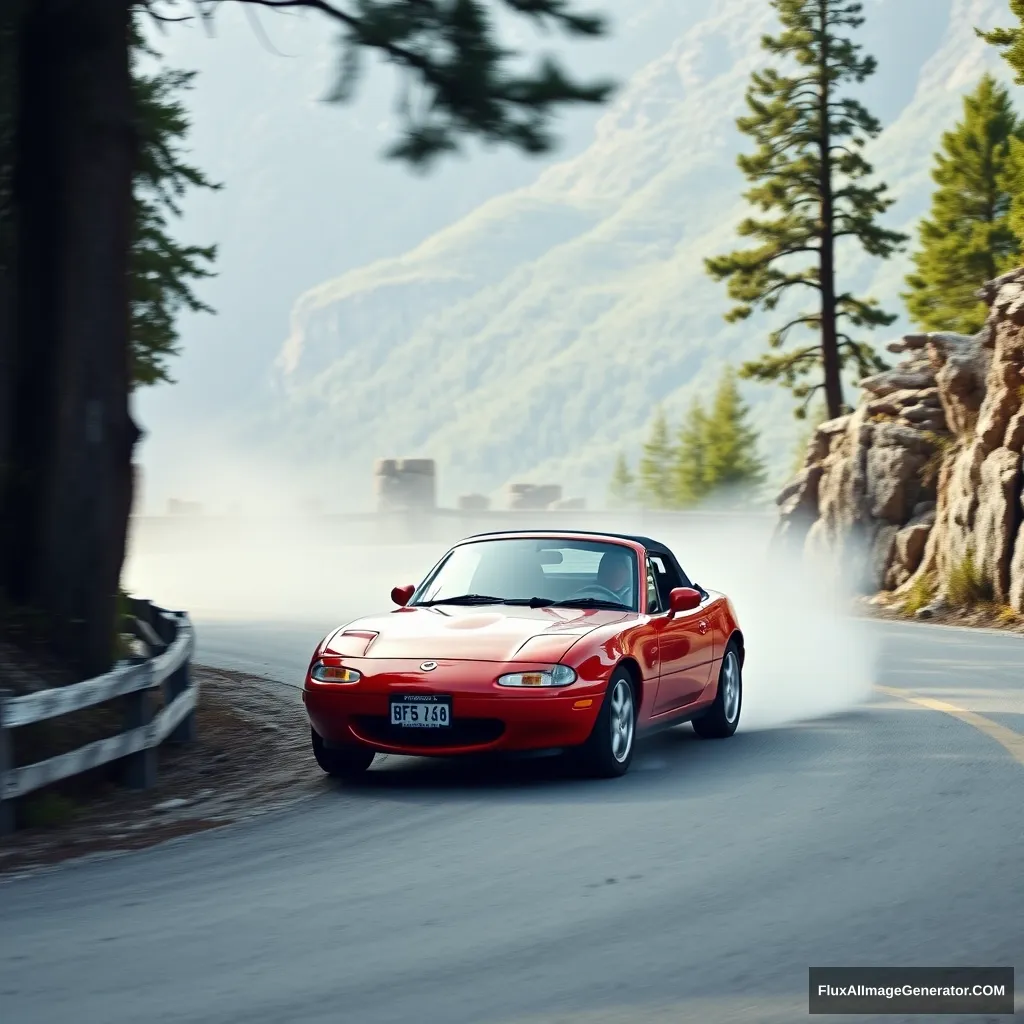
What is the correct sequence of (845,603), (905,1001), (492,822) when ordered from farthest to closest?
(845,603) < (492,822) < (905,1001)

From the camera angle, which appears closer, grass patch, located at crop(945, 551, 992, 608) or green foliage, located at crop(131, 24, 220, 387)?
green foliage, located at crop(131, 24, 220, 387)

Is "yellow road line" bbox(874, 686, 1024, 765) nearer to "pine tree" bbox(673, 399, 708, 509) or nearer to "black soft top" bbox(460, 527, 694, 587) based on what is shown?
"black soft top" bbox(460, 527, 694, 587)

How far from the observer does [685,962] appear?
230 inches

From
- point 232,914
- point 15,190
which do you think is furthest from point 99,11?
point 232,914

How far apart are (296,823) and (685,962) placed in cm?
345

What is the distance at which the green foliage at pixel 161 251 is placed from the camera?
2314 centimetres

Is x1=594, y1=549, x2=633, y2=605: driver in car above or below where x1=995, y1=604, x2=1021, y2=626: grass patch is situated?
above

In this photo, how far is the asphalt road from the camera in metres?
5.48

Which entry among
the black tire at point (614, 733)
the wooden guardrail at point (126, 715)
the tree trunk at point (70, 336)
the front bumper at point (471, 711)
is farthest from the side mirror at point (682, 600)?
the tree trunk at point (70, 336)

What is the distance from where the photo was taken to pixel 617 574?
11336mm

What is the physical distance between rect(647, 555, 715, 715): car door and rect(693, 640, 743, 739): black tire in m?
0.28

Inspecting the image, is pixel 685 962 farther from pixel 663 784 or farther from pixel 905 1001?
pixel 663 784

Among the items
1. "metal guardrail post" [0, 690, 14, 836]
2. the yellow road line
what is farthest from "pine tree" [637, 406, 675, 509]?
"metal guardrail post" [0, 690, 14, 836]

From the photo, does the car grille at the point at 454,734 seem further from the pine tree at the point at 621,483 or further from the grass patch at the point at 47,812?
the pine tree at the point at 621,483
